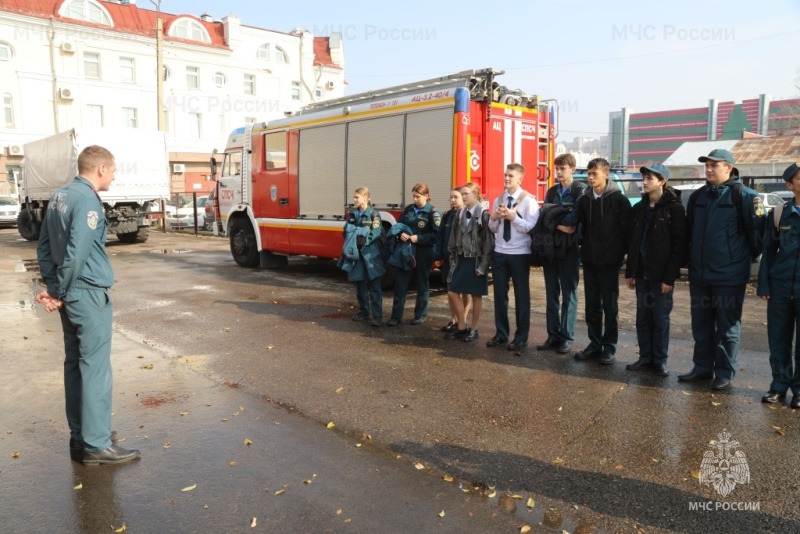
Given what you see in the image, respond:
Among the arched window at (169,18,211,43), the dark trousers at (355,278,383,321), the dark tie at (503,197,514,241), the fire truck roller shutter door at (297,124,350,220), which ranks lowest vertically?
the dark trousers at (355,278,383,321)

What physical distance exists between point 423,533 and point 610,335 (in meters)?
3.64

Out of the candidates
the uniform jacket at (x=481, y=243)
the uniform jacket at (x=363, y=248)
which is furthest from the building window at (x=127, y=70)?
the uniform jacket at (x=481, y=243)

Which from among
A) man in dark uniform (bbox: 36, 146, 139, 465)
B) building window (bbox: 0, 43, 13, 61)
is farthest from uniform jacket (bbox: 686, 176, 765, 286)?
building window (bbox: 0, 43, 13, 61)

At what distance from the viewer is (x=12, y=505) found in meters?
3.57

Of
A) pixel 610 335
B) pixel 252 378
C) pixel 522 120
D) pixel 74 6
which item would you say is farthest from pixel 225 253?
pixel 74 6

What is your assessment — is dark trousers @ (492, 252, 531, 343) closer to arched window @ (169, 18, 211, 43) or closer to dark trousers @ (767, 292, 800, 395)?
dark trousers @ (767, 292, 800, 395)

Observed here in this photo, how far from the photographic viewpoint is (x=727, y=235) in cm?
525

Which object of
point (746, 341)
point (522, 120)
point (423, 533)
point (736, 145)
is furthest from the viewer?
point (736, 145)

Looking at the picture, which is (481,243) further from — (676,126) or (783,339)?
(676,126)

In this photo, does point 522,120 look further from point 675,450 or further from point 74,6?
point 74,6

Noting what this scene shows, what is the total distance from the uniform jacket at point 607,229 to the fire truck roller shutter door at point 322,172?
5.70 metres

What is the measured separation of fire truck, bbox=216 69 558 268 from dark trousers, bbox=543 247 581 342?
3015 mm

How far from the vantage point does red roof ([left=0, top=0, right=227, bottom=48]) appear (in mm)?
36312

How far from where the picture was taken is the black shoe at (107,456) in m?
4.07
